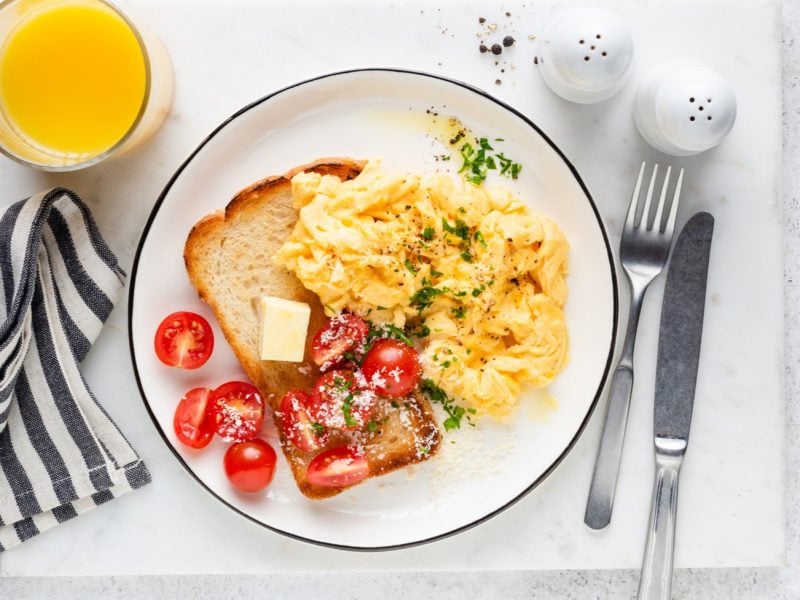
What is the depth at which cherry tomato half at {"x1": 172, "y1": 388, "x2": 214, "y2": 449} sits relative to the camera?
98.7 inches

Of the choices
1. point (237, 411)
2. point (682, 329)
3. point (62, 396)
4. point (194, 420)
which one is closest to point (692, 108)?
point (682, 329)

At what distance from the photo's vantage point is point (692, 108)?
2287 mm

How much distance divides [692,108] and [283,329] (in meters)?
1.42

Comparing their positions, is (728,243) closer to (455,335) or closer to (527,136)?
(527,136)

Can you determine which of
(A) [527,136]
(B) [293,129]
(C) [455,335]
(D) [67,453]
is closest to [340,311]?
(C) [455,335]

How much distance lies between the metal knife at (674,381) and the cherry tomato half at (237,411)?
1365 mm

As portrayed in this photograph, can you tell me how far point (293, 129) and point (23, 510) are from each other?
5.26 feet

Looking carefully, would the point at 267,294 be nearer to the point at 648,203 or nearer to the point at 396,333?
the point at 396,333

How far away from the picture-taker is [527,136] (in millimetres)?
2508

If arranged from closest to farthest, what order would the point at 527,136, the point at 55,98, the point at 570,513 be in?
1. the point at 55,98
2. the point at 527,136
3. the point at 570,513

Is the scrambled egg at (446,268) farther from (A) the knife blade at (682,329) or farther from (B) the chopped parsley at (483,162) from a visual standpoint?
(A) the knife blade at (682,329)

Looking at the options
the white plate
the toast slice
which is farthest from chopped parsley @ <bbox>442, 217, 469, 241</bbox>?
the toast slice

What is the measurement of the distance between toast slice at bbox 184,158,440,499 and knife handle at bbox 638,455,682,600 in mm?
812

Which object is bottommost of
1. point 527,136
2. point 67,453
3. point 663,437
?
point 67,453
